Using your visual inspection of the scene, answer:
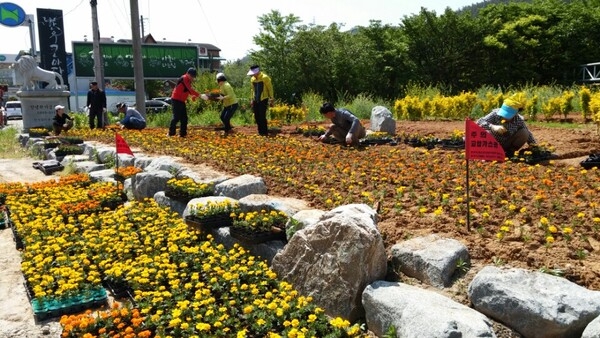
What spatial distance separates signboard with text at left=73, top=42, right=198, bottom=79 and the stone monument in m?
18.8

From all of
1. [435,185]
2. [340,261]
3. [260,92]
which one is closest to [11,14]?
[260,92]

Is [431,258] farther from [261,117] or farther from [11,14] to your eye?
[11,14]

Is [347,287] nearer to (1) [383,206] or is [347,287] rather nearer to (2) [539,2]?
(1) [383,206]

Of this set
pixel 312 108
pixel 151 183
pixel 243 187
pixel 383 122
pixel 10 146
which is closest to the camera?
pixel 243 187

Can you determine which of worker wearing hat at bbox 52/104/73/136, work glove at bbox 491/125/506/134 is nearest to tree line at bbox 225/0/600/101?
worker wearing hat at bbox 52/104/73/136

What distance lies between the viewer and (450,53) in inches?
945

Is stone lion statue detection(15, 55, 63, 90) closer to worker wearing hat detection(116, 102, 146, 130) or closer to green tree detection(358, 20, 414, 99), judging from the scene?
worker wearing hat detection(116, 102, 146, 130)

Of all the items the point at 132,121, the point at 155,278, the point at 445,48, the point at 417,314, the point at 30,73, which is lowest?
the point at 155,278

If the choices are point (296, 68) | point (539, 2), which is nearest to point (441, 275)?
point (296, 68)

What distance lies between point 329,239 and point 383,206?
1.40 meters

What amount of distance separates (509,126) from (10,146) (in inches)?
563

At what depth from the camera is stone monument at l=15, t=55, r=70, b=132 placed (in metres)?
17.0

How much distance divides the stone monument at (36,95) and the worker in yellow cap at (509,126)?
15.1 metres

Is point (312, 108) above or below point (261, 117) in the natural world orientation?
above
